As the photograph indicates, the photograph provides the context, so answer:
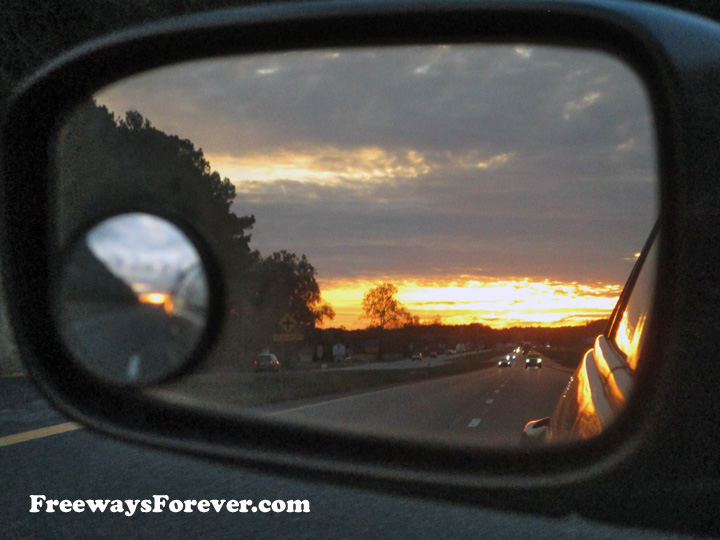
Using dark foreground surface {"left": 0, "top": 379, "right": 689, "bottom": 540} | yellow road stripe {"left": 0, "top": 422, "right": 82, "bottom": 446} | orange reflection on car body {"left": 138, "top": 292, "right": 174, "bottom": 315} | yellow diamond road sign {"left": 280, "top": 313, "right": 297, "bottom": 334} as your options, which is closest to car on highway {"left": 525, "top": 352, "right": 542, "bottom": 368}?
yellow diamond road sign {"left": 280, "top": 313, "right": 297, "bottom": 334}

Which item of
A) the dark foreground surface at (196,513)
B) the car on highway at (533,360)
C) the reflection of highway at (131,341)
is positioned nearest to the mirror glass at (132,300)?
the reflection of highway at (131,341)

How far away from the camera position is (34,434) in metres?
9.50

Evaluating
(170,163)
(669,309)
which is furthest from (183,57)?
(669,309)

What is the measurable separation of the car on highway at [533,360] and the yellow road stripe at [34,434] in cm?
777

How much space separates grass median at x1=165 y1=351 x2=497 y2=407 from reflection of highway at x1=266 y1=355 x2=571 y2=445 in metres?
0.04

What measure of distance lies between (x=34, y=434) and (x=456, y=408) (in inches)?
342

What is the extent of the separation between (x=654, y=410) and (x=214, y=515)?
5750 millimetres

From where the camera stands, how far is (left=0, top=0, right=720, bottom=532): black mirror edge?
1.09m

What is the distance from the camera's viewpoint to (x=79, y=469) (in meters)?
7.73

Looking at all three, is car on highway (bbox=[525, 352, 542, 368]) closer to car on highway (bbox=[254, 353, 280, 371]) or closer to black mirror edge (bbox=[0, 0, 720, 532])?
black mirror edge (bbox=[0, 0, 720, 532])

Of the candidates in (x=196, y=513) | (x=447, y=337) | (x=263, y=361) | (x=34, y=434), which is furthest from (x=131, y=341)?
(x=34, y=434)

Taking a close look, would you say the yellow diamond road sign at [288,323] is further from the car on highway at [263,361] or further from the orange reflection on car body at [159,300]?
the orange reflection on car body at [159,300]

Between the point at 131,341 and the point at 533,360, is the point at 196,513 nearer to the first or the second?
the point at 131,341

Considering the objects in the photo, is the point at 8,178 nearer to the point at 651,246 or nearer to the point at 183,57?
the point at 183,57
